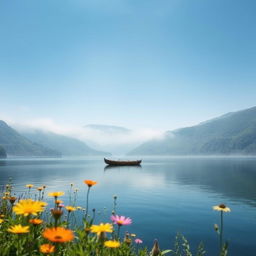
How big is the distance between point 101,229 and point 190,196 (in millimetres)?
40862

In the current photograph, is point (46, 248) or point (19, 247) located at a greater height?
point (46, 248)

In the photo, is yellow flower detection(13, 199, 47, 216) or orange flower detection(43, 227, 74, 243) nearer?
orange flower detection(43, 227, 74, 243)

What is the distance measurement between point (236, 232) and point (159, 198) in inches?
714

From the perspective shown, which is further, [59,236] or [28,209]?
[28,209]

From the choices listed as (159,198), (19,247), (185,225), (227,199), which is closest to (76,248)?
(19,247)

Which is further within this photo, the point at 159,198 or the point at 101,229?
the point at 159,198

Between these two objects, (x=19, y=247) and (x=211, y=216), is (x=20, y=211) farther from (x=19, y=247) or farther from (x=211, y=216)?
(x=211, y=216)

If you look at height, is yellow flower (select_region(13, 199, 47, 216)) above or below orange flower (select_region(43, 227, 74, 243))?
above

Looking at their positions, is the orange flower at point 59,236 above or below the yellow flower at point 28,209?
below

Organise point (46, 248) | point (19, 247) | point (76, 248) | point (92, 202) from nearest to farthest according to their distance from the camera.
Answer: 1. point (46, 248)
2. point (19, 247)
3. point (76, 248)
4. point (92, 202)

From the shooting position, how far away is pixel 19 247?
4.30m

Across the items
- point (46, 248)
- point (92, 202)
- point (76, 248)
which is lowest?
point (92, 202)

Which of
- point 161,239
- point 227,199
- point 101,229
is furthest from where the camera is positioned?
point 227,199

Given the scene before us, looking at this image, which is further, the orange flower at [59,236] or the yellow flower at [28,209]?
the yellow flower at [28,209]
